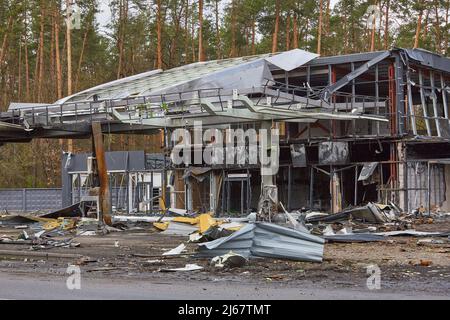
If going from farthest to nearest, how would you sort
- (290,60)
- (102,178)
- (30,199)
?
1. (30,199)
2. (290,60)
3. (102,178)

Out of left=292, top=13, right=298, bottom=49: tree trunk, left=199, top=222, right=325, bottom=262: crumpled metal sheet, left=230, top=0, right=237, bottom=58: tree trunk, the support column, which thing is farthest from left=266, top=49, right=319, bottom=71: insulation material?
left=199, top=222, right=325, bottom=262: crumpled metal sheet

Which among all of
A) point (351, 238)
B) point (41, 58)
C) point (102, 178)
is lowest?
point (351, 238)

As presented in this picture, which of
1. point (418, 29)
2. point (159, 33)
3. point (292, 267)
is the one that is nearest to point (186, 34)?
point (159, 33)

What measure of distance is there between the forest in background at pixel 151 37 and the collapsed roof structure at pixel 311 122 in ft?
41.9

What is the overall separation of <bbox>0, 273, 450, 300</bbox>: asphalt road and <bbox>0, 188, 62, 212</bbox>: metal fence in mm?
41434

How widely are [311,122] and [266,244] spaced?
72.7ft

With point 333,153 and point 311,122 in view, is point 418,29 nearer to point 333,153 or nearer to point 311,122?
point 333,153

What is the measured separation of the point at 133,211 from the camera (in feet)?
144

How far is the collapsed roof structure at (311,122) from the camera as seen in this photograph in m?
33.2

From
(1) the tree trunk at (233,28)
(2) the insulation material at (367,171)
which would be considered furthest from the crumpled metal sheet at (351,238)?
(1) the tree trunk at (233,28)

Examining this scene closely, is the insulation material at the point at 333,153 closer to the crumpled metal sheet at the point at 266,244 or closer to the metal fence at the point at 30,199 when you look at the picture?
the crumpled metal sheet at the point at 266,244

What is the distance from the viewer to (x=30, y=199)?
54.1 m

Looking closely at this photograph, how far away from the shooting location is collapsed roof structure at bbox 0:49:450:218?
3319 cm
